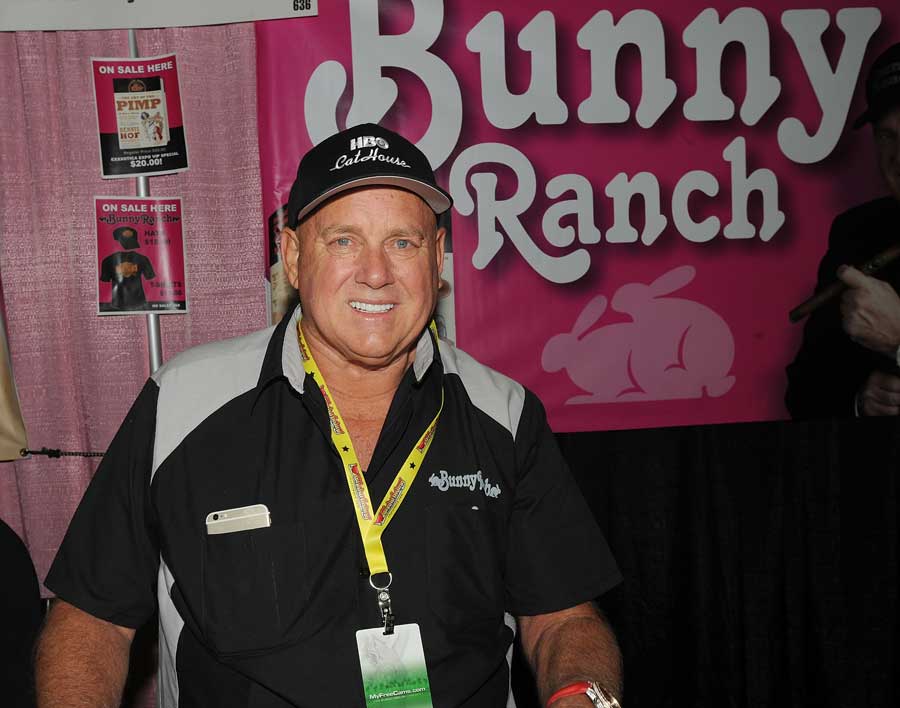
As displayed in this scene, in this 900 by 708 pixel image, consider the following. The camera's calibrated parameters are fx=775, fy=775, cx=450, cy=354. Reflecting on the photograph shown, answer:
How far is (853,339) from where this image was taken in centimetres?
239

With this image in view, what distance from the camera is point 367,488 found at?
138 cm

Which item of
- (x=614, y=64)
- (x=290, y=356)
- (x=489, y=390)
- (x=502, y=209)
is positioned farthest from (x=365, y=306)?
(x=614, y=64)

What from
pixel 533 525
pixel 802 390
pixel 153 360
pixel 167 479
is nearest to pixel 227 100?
pixel 153 360

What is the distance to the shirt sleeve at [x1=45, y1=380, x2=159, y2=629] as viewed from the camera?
51.9 inches

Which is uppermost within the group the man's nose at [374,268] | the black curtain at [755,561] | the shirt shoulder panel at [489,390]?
the man's nose at [374,268]

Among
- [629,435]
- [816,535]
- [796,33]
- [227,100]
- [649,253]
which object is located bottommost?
[816,535]

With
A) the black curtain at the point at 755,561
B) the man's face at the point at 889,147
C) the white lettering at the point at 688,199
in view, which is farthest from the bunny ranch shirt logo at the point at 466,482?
the man's face at the point at 889,147

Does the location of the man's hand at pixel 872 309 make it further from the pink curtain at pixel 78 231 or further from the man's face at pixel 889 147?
the pink curtain at pixel 78 231

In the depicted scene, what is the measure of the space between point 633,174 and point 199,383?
4.86 ft

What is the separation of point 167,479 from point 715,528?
5.82ft

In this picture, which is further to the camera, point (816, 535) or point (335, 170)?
point (816, 535)

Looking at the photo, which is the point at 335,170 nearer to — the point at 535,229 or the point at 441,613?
the point at 441,613

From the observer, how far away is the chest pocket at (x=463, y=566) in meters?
1.37

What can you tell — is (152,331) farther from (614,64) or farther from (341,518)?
(614,64)
